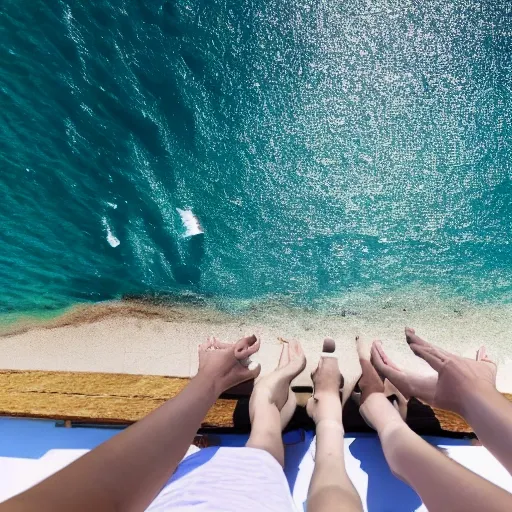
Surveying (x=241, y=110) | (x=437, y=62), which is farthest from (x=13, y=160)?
(x=437, y=62)

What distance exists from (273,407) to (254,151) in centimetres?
150

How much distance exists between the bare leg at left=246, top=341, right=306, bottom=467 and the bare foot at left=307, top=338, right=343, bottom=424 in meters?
0.08

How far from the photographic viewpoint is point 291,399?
142cm

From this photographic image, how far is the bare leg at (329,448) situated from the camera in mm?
933

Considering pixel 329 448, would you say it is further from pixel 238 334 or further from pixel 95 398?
pixel 238 334

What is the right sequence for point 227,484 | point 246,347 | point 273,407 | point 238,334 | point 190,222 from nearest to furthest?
1. point 227,484
2. point 273,407
3. point 246,347
4. point 238,334
5. point 190,222

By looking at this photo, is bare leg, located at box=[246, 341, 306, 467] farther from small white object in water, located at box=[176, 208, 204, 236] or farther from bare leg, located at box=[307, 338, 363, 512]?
small white object in water, located at box=[176, 208, 204, 236]

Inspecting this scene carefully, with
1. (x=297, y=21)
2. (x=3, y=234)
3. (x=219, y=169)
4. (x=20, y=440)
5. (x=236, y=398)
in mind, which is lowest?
(x=20, y=440)

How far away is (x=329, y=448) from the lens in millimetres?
1162

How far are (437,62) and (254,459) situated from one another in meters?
2.26

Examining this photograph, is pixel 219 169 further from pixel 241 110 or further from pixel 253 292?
pixel 253 292

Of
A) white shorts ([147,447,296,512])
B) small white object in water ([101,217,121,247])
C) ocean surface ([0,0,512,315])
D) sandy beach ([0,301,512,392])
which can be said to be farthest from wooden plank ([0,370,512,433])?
small white object in water ([101,217,121,247])

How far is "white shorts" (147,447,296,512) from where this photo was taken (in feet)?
2.94

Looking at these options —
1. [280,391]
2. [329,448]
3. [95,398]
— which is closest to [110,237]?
[95,398]
